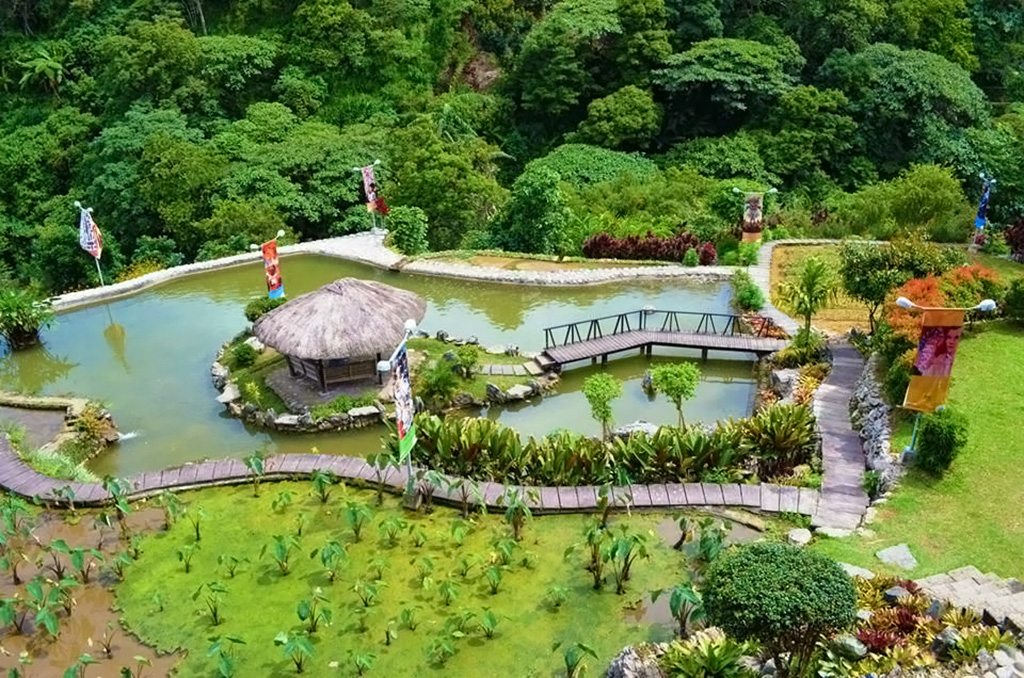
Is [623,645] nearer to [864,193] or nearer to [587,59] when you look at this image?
[864,193]

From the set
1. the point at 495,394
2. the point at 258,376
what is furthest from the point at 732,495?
the point at 258,376

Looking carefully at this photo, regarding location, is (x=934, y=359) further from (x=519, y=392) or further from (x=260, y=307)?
(x=260, y=307)

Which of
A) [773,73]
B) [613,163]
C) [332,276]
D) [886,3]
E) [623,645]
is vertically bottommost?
[623,645]

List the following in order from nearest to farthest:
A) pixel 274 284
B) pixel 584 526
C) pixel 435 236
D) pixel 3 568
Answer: pixel 3 568 < pixel 584 526 < pixel 274 284 < pixel 435 236

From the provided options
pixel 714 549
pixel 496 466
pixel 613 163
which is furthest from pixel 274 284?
pixel 613 163

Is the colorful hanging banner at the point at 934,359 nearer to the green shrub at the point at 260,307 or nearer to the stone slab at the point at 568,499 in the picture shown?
the stone slab at the point at 568,499

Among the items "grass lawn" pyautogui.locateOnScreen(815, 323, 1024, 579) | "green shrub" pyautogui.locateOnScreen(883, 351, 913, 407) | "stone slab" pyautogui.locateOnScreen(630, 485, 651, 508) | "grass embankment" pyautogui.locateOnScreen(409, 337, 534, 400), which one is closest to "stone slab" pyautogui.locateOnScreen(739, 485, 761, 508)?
"grass lawn" pyautogui.locateOnScreen(815, 323, 1024, 579)

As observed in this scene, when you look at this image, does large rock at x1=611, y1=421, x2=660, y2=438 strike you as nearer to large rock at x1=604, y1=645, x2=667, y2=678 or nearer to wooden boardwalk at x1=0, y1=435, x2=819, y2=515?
wooden boardwalk at x1=0, y1=435, x2=819, y2=515
